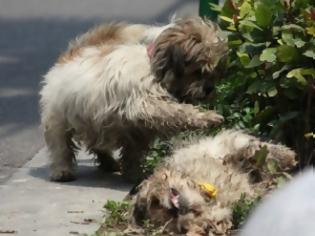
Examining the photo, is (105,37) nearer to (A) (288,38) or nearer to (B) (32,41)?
(A) (288,38)

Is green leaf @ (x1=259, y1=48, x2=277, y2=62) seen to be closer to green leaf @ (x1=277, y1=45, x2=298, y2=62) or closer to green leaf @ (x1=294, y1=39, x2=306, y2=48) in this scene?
green leaf @ (x1=277, y1=45, x2=298, y2=62)

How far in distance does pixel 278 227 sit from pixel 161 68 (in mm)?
4769

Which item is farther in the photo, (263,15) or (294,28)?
(263,15)

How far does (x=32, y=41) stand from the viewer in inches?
511

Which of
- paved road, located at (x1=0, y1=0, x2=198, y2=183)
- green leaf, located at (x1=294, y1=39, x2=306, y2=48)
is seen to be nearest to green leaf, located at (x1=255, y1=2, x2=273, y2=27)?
green leaf, located at (x1=294, y1=39, x2=306, y2=48)

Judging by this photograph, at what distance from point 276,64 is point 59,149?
1.87 meters

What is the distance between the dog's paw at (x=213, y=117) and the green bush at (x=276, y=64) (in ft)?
0.68

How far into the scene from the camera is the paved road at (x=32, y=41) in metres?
8.24

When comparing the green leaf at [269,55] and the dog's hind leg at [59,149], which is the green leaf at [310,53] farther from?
the dog's hind leg at [59,149]

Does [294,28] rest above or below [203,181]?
above

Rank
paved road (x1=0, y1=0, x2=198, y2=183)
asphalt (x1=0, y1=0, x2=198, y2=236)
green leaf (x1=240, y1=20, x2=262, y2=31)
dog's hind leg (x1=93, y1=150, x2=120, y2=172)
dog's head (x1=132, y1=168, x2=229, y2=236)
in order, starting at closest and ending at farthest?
1. dog's head (x1=132, y1=168, x2=229, y2=236)
2. asphalt (x1=0, y1=0, x2=198, y2=236)
3. green leaf (x1=240, y1=20, x2=262, y2=31)
4. dog's hind leg (x1=93, y1=150, x2=120, y2=172)
5. paved road (x1=0, y1=0, x2=198, y2=183)

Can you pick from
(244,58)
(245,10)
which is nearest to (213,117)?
(244,58)

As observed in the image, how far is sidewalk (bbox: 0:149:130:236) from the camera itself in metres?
5.46

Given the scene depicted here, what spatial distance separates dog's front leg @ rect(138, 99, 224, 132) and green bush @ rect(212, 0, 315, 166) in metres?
0.30
